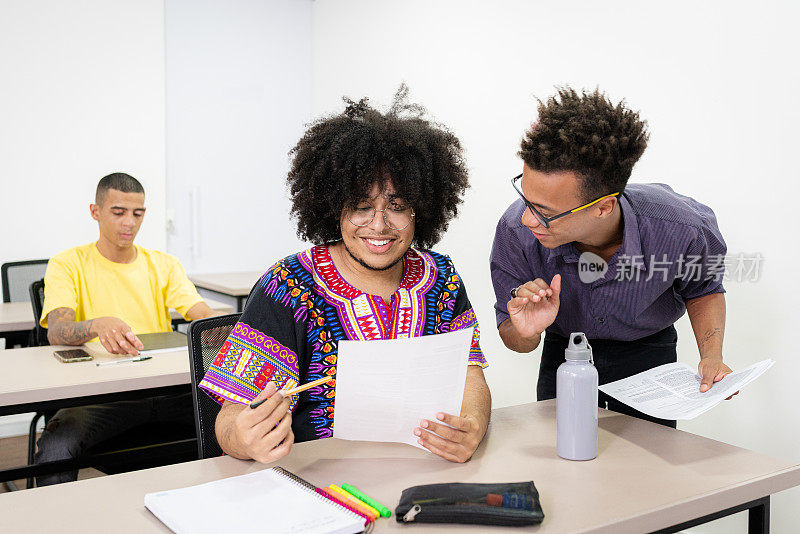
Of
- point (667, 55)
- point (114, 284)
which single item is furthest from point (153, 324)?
point (667, 55)

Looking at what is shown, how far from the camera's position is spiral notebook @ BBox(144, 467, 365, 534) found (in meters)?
0.95

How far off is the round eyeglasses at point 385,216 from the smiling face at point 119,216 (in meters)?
1.64

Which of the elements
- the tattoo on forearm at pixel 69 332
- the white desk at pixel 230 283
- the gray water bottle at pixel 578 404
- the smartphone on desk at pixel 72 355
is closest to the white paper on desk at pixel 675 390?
the gray water bottle at pixel 578 404

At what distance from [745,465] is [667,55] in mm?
1725

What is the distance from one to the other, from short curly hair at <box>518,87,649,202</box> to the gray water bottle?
409 millimetres

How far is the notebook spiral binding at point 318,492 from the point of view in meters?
0.98

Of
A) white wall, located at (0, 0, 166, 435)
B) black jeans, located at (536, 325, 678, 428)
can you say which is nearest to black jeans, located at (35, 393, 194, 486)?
black jeans, located at (536, 325, 678, 428)

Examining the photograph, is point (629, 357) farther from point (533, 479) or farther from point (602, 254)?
point (533, 479)

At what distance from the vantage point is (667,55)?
8.20 ft

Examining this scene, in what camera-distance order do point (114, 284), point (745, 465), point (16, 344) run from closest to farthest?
point (745, 465) → point (114, 284) → point (16, 344)

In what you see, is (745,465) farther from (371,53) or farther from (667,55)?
(371,53)

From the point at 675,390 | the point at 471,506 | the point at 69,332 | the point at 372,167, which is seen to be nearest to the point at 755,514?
the point at 675,390

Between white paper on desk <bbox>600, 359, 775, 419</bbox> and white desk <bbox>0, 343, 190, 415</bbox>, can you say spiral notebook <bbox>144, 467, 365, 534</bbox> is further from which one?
white desk <bbox>0, 343, 190, 415</bbox>

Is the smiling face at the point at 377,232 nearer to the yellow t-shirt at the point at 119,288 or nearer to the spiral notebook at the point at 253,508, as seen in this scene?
the spiral notebook at the point at 253,508
